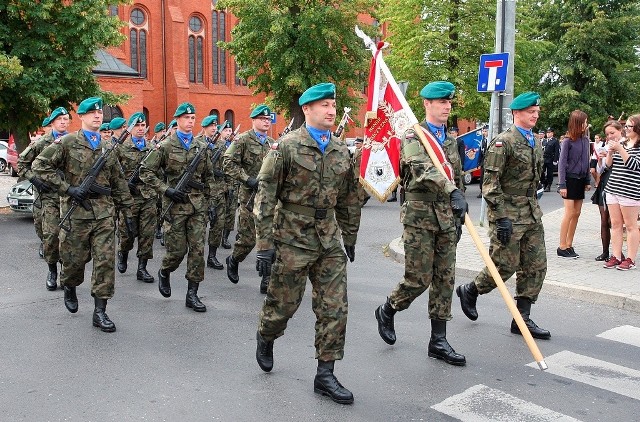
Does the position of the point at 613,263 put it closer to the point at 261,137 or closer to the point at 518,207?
the point at 518,207

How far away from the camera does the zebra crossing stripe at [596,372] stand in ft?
16.1

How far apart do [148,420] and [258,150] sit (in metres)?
4.97

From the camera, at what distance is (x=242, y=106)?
49625mm

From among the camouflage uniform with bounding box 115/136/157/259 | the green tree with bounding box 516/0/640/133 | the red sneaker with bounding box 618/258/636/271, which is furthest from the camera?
the green tree with bounding box 516/0/640/133

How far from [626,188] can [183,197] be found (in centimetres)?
552

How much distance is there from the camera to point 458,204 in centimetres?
489

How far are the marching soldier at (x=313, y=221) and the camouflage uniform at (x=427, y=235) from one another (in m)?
0.82

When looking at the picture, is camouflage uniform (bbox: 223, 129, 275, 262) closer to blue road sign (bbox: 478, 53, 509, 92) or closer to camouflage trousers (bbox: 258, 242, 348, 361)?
camouflage trousers (bbox: 258, 242, 348, 361)

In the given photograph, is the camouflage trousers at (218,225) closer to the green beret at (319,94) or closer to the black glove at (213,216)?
the black glove at (213,216)

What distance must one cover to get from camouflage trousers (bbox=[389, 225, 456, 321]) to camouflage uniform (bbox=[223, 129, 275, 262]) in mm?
3281

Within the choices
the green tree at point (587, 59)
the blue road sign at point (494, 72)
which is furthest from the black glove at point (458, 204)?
the green tree at point (587, 59)

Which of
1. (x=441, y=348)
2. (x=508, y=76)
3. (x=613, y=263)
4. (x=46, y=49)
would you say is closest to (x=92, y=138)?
(x=441, y=348)

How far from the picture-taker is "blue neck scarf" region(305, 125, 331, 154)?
4.72 m

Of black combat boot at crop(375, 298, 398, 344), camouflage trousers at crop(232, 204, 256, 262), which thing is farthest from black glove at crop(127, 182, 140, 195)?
black combat boot at crop(375, 298, 398, 344)
